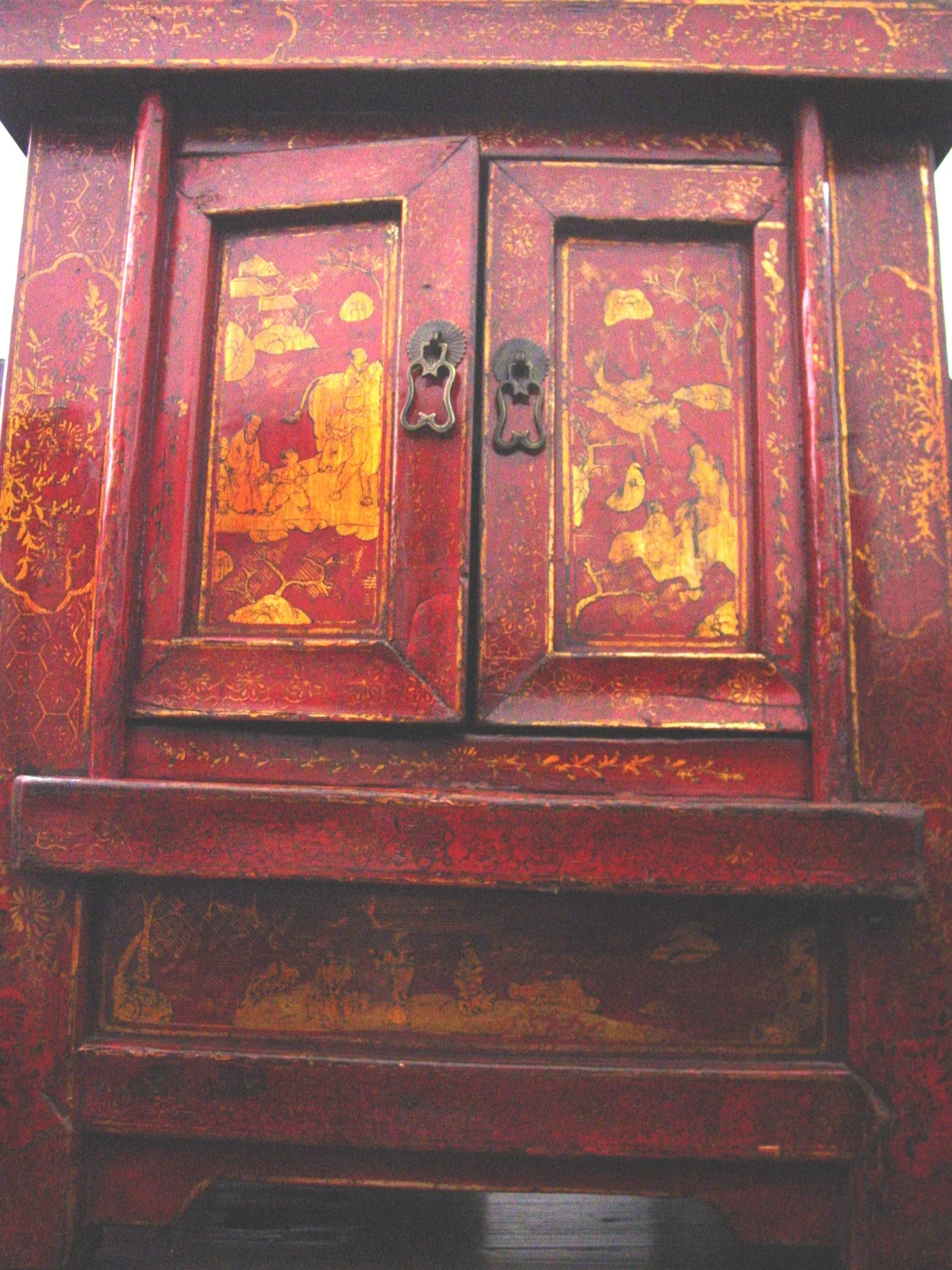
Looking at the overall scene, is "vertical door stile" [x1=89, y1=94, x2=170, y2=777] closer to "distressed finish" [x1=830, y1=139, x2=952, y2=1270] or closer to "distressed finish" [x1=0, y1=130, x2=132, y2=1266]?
"distressed finish" [x1=0, y1=130, x2=132, y2=1266]

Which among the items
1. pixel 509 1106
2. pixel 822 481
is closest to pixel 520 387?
pixel 822 481

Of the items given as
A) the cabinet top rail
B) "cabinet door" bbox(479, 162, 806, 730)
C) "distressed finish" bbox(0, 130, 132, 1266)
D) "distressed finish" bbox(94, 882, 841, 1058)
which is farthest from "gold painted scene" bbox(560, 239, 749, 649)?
"distressed finish" bbox(0, 130, 132, 1266)

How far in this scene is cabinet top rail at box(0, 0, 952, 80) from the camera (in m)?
1.29

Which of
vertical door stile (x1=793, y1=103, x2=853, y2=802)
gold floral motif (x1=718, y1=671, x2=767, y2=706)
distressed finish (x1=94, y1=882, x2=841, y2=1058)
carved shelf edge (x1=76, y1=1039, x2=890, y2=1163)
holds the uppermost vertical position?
vertical door stile (x1=793, y1=103, x2=853, y2=802)

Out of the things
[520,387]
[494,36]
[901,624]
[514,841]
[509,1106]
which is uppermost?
[494,36]

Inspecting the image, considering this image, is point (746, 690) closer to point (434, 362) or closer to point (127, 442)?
point (434, 362)

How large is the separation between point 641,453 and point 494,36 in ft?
2.25

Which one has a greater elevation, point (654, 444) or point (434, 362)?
point (434, 362)

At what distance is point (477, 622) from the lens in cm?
122

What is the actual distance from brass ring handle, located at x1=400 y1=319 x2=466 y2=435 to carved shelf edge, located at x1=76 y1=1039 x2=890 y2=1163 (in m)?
0.89

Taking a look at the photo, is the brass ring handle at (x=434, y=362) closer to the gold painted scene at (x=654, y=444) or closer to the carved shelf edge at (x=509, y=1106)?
the gold painted scene at (x=654, y=444)

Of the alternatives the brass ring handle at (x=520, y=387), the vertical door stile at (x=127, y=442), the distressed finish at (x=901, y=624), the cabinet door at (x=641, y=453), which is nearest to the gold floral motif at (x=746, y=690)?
the cabinet door at (x=641, y=453)

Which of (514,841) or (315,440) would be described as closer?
(514,841)

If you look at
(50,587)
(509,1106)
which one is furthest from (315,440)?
(509,1106)
